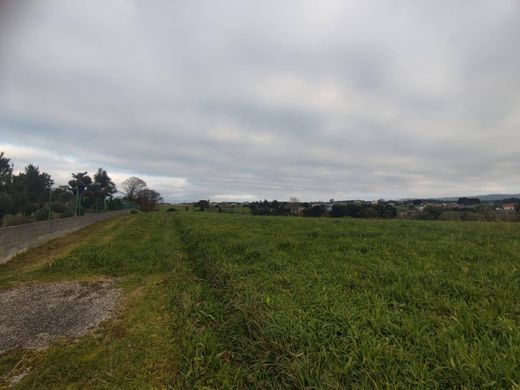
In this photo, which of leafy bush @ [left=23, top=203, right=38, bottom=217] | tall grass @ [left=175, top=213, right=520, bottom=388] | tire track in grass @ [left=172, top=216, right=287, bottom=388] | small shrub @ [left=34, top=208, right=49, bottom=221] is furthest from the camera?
small shrub @ [left=34, top=208, right=49, bottom=221]

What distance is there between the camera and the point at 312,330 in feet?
9.59

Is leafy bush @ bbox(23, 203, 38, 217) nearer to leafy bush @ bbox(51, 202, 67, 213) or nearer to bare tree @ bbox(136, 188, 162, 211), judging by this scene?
leafy bush @ bbox(51, 202, 67, 213)

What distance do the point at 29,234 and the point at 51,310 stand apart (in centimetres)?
709

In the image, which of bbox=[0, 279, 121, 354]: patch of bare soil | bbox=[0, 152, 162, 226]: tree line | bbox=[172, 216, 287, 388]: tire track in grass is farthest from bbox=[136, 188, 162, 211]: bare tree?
bbox=[172, 216, 287, 388]: tire track in grass

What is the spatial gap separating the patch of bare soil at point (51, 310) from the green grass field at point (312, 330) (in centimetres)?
30

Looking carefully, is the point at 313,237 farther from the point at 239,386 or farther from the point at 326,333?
the point at 239,386

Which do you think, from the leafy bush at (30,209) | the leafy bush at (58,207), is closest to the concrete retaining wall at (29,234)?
the leafy bush at (58,207)

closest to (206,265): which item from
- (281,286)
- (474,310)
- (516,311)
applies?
(281,286)

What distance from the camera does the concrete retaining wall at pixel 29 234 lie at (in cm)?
764

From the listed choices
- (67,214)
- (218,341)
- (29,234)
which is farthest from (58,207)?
(218,341)

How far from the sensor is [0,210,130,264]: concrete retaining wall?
7645mm

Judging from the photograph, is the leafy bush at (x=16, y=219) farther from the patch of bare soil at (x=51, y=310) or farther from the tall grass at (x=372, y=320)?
the tall grass at (x=372, y=320)

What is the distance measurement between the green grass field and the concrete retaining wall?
270 centimetres

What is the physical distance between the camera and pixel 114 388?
2.45 metres
